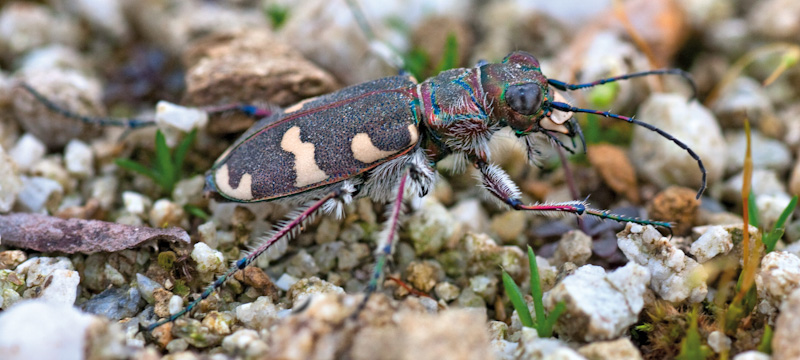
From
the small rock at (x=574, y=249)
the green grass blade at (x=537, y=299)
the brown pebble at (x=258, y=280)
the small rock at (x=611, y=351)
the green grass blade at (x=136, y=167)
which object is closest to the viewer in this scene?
the small rock at (x=611, y=351)

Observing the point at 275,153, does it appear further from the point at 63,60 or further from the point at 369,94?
the point at 63,60

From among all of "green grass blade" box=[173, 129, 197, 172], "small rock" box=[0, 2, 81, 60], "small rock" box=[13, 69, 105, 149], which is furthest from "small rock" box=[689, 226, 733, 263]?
"small rock" box=[0, 2, 81, 60]

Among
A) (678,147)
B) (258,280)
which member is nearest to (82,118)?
(258,280)

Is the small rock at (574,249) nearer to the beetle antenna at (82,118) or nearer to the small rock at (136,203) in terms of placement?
the small rock at (136,203)

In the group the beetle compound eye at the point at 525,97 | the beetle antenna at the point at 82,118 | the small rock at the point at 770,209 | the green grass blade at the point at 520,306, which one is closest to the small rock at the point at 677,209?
the small rock at the point at 770,209

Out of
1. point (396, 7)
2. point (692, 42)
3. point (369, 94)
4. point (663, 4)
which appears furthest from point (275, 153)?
point (692, 42)

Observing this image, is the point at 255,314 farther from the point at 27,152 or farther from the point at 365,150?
the point at 27,152

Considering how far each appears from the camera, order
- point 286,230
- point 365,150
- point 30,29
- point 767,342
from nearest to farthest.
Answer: point 767,342
point 286,230
point 365,150
point 30,29
